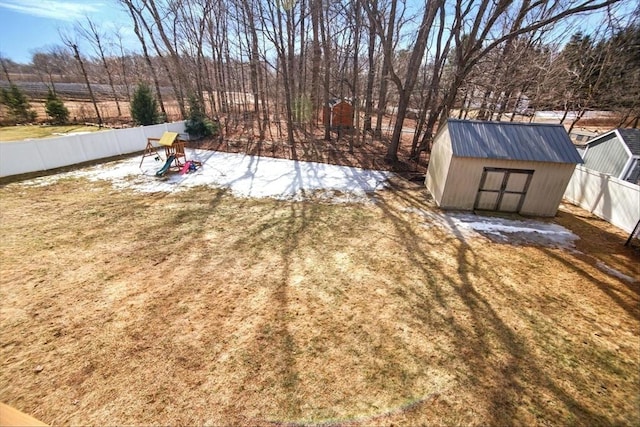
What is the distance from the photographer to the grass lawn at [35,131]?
14.3 meters

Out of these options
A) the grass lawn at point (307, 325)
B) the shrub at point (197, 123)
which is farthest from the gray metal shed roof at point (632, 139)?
the shrub at point (197, 123)

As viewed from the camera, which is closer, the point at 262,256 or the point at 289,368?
the point at 289,368

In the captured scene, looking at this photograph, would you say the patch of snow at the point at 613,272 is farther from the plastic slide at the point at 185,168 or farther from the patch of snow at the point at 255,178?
the plastic slide at the point at 185,168

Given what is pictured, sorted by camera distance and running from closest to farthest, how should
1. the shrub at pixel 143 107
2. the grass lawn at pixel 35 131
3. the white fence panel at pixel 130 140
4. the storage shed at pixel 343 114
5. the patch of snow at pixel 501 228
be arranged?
1. the patch of snow at pixel 501 228
2. the white fence panel at pixel 130 140
3. the grass lawn at pixel 35 131
4. the shrub at pixel 143 107
5. the storage shed at pixel 343 114

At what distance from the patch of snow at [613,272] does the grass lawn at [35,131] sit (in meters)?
23.0

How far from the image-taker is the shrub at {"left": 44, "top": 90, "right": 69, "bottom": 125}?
708 inches

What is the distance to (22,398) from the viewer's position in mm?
2943

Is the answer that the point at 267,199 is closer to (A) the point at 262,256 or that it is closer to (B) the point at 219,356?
(A) the point at 262,256

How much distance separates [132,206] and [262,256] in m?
4.78

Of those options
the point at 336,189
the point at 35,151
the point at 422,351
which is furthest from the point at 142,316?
the point at 35,151

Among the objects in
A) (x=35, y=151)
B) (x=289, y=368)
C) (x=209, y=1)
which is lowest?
(x=289, y=368)

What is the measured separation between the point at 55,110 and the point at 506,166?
2606 cm

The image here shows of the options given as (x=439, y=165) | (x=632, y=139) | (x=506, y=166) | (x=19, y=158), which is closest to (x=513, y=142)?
(x=506, y=166)

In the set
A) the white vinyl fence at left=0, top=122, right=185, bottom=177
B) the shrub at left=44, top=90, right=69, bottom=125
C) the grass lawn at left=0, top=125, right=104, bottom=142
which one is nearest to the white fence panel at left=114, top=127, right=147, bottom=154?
the white vinyl fence at left=0, top=122, right=185, bottom=177
